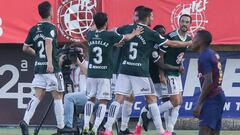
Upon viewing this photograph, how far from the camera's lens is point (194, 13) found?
1524 centimetres

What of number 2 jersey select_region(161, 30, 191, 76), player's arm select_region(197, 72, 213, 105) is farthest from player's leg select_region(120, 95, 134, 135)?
player's arm select_region(197, 72, 213, 105)

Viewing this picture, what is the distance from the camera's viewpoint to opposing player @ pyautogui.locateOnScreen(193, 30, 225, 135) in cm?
982

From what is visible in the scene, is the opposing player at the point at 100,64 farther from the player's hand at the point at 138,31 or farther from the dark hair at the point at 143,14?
the dark hair at the point at 143,14

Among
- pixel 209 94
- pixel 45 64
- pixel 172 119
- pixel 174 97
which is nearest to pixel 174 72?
pixel 174 97

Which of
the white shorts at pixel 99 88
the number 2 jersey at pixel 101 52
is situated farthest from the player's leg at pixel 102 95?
the number 2 jersey at pixel 101 52

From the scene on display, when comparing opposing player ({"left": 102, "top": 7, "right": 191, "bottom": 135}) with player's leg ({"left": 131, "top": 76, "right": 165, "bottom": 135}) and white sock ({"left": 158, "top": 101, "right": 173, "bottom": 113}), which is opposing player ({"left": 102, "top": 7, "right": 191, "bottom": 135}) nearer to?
player's leg ({"left": 131, "top": 76, "right": 165, "bottom": 135})

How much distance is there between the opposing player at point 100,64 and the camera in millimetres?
12547

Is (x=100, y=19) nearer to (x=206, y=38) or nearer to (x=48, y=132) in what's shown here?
(x=206, y=38)

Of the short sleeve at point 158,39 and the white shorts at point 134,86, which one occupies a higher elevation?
the short sleeve at point 158,39

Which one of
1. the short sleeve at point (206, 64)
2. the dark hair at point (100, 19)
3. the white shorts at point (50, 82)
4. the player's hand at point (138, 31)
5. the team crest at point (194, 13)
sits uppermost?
the team crest at point (194, 13)

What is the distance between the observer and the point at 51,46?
1266 cm

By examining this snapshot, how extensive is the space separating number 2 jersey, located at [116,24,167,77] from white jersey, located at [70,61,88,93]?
4.40 feet

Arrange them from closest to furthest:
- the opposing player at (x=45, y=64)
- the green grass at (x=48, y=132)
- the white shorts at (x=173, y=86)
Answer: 1. the opposing player at (x=45, y=64)
2. the white shorts at (x=173, y=86)
3. the green grass at (x=48, y=132)

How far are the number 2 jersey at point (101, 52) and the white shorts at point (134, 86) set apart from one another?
226mm
